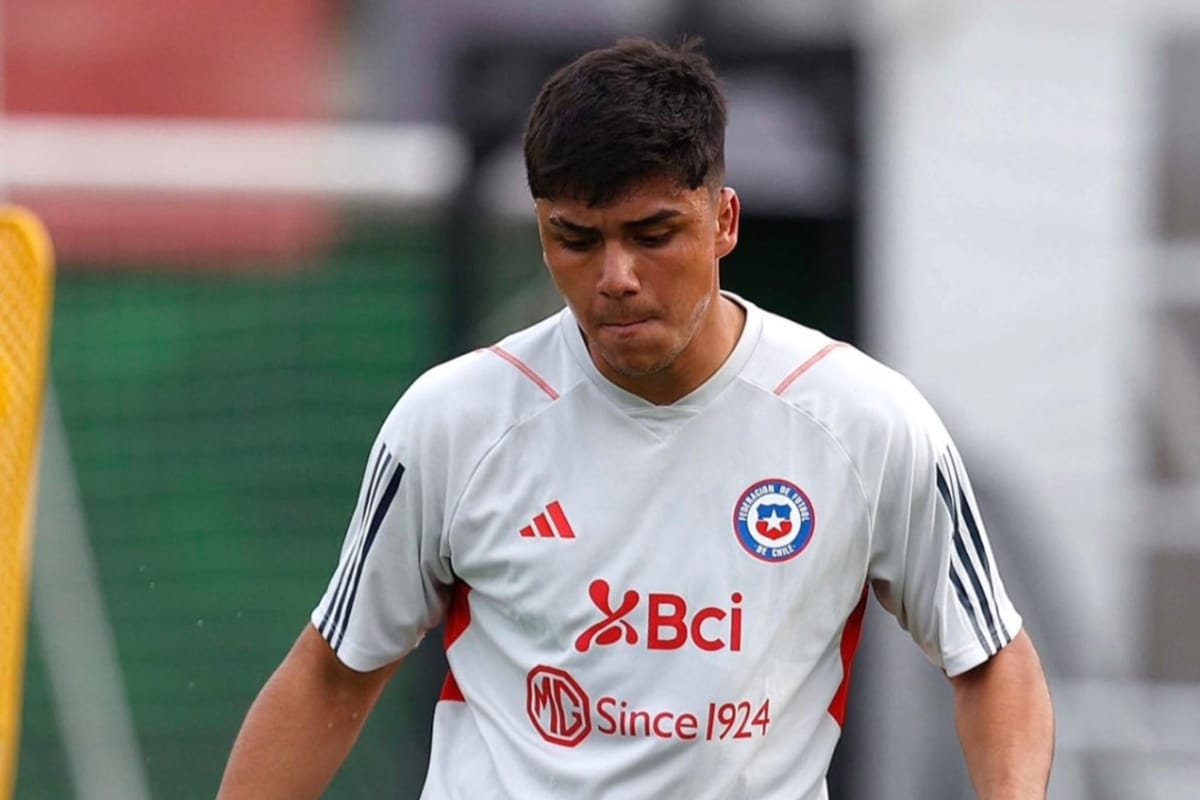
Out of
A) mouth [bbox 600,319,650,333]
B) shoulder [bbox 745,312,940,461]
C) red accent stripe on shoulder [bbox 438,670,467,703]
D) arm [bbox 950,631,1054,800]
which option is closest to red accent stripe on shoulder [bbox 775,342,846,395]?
shoulder [bbox 745,312,940,461]

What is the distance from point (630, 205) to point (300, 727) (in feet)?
3.32

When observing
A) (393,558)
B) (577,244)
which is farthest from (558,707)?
(577,244)

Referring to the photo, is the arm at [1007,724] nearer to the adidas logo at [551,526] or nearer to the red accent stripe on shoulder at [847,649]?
Answer: the red accent stripe on shoulder at [847,649]

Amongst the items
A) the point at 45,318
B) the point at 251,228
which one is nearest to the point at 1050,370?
the point at 251,228

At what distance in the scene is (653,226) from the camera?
127 inches

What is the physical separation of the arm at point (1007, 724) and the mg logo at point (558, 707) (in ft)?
1.85

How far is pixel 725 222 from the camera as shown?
339cm

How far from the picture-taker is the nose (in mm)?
3209

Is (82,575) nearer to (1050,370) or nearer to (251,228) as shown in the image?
(251,228)

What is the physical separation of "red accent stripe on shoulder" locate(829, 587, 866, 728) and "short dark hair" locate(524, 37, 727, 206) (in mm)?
691

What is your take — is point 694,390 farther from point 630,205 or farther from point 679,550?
point 630,205

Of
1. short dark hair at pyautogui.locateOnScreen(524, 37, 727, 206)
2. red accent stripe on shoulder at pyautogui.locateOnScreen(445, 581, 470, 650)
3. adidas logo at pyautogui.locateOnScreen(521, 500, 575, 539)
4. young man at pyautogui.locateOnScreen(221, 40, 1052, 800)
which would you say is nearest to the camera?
short dark hair at pyautogui.locateOnScreen(524, 37, 727, 206)

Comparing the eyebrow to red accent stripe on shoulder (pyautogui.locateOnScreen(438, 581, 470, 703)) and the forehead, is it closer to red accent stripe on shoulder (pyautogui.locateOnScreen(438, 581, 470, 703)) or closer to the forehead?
the forehead

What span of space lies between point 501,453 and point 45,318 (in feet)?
4.79
